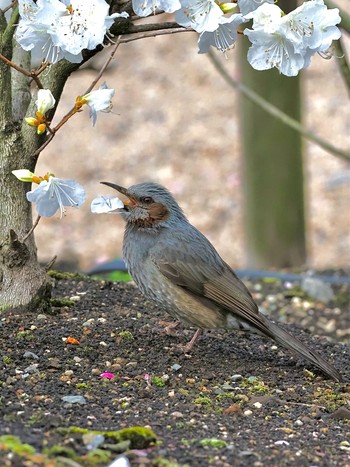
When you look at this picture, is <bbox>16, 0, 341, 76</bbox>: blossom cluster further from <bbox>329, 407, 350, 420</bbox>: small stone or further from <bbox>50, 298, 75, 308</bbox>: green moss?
<bbox>50, 298, 75, 308</bbox>: green moss

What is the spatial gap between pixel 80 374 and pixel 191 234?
133cm

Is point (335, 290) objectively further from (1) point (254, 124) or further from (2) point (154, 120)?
(2) point (154, 120)

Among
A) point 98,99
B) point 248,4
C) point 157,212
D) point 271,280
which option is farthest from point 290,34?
point 271,280

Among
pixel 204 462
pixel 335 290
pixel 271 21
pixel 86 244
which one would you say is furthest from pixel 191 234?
pixel 86 244

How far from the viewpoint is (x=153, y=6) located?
394 cm

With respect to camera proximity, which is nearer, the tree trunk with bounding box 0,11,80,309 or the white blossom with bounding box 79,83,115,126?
the white blossom with bounding box 79,83,115,126

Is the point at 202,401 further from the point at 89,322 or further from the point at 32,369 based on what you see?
the point at 89,322

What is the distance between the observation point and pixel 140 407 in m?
4.12

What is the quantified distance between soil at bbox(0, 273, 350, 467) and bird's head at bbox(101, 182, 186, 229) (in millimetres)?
615

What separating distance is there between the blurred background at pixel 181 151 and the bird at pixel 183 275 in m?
6.33

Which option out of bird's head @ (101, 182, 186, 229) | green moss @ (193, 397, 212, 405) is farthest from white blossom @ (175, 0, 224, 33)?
green moss @ (193, 397, 212, 405)

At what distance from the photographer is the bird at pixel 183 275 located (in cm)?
525

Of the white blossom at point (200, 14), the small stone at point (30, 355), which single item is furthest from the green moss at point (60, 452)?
the white blossom at point (200, 14)

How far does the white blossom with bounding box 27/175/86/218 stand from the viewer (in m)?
4.20
